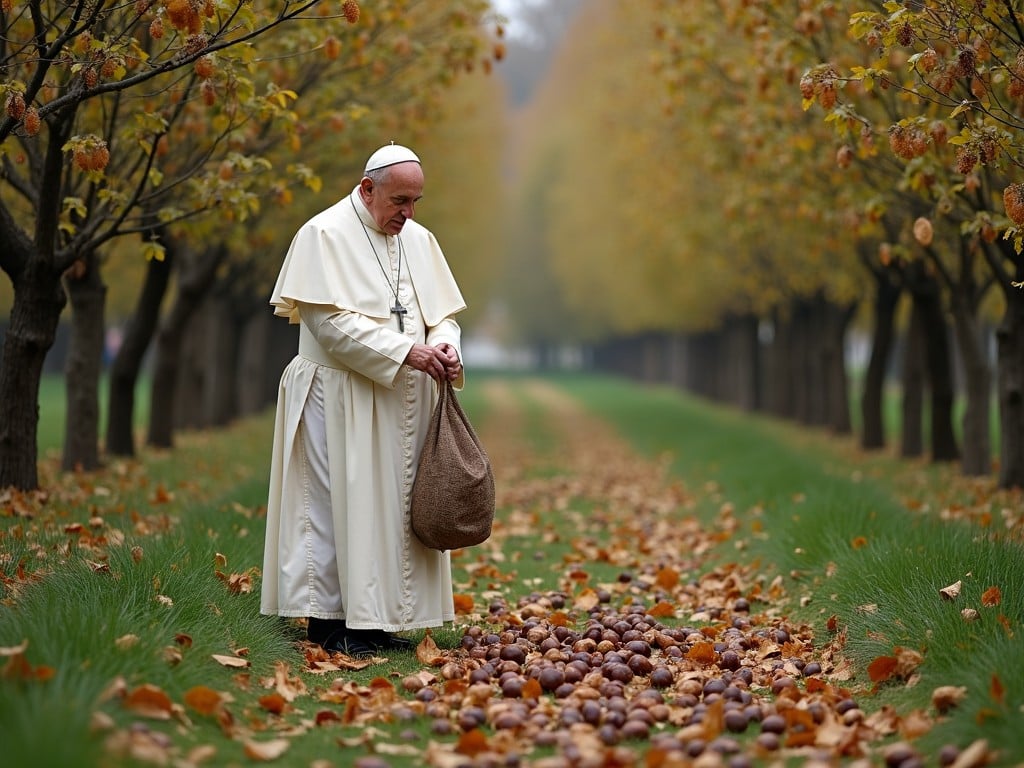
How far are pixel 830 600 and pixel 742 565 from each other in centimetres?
221

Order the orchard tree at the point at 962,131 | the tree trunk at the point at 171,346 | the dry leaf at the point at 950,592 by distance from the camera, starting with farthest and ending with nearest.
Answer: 1. the tree trunk at the point at 171,346
2. the orchard tree at the point at 962,131
3. the dry leaf at the point at 950,592

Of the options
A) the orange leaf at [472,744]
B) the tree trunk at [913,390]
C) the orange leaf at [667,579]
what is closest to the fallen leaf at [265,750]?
the orange leaf at [472,744]

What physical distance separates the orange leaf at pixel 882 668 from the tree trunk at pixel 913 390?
40.1ft

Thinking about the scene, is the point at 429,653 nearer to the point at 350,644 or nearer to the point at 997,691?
the point at 350,644

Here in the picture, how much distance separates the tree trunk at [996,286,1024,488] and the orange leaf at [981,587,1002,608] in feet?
20.9

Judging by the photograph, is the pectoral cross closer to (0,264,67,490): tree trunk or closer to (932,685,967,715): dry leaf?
(932,685,967,715): dry leaf

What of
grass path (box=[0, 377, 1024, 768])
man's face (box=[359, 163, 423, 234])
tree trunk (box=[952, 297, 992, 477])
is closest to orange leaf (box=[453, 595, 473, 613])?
grass path (box=[0, 377, 1024, 768])

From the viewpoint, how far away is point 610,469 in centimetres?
1828

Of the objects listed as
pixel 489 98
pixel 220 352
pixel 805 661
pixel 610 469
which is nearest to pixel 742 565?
pixel 805 661

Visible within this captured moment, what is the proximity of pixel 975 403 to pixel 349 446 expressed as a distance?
32.0 feet

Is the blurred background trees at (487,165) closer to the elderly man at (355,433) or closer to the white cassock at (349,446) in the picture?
the elderly man at (355,433)

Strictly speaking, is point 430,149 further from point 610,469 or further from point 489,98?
point 489,98

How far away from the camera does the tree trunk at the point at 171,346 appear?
1512 cm

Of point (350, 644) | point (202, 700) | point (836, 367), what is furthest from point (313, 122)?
point (836, 367)
